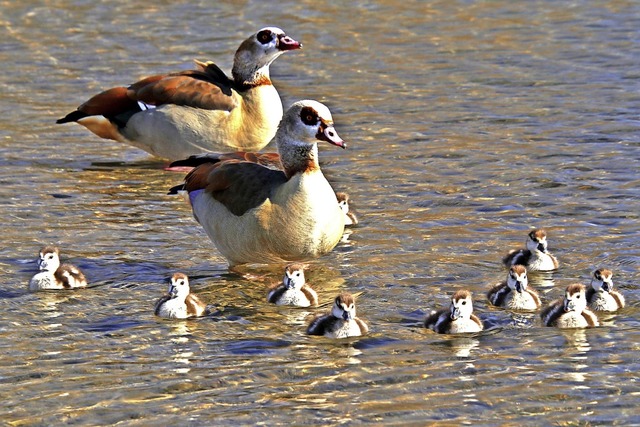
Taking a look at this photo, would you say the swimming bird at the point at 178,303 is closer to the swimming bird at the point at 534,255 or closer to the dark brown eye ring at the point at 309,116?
the dark brown eye ring at the point at 309,116

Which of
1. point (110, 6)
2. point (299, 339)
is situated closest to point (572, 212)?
point (299, 339)

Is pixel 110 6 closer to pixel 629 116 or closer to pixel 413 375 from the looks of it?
pixel 629 116

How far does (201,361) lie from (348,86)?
8.81 metres

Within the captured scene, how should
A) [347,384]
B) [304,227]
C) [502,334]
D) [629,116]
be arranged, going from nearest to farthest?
[347,384] → [502,334] → [304,227] → [629,116]

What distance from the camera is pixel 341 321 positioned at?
8.72 metres

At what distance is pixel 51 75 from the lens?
1748 cm

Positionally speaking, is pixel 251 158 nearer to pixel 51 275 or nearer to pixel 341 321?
pixel 51 275

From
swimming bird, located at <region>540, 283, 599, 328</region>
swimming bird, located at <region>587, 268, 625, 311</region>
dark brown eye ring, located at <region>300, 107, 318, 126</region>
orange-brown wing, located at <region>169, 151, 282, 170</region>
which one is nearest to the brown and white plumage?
orange-brown wing, located at <region>169, 151, 282, 170</region>

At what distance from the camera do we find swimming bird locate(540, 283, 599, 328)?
876 cm

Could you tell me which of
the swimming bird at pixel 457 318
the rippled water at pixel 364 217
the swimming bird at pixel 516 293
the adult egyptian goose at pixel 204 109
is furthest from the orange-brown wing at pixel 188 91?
the swimming bird at pixel 457 318

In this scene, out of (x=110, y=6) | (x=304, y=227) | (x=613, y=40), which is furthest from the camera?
(x=110, y=6)

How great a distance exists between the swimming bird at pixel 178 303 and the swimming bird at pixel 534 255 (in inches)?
94.3

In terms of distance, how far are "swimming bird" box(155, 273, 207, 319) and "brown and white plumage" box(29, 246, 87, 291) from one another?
95 cm

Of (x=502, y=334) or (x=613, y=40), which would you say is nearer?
(x=502, y=334)
